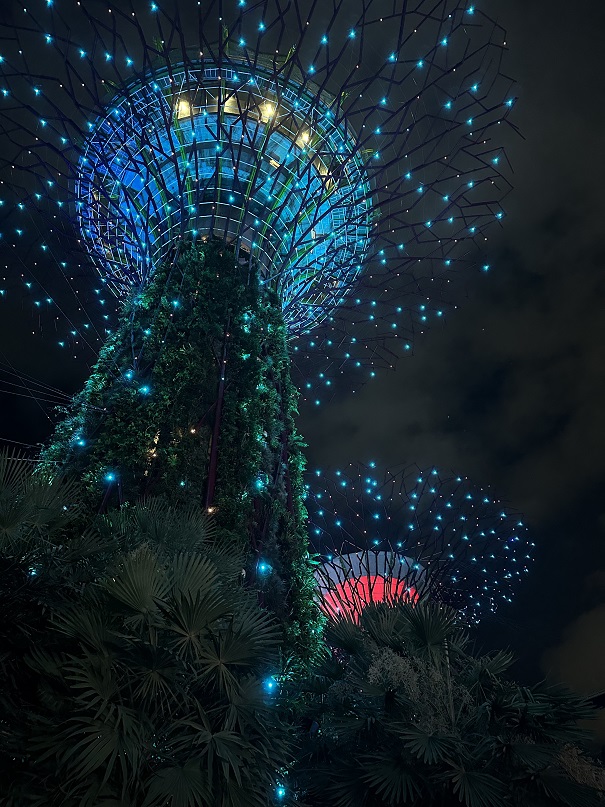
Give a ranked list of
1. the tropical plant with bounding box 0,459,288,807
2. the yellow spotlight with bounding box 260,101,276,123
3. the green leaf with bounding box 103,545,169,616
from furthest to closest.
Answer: the yellow spotlight with bounding box 260,101,276,123 → the green leaf with bounding box 103,545,169,616 → the tropical plant with bounding box 0,459,288,807

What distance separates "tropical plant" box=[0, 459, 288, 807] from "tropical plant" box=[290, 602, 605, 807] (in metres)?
0.96

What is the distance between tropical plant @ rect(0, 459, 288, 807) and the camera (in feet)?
10.1

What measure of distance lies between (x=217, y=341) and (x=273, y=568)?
415 centimetres

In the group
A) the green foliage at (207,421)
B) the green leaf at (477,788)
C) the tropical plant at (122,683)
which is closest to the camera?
Answer: the tropical plant at (122,683)

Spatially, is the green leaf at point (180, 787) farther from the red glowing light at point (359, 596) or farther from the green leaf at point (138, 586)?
the red glowing light at point (359, 596)

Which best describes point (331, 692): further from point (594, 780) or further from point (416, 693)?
point (594, 780)

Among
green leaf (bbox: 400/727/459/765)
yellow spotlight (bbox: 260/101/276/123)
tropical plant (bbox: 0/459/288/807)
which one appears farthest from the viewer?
yellow spotlight (bbox: 260/101/276/123)

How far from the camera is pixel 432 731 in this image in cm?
409

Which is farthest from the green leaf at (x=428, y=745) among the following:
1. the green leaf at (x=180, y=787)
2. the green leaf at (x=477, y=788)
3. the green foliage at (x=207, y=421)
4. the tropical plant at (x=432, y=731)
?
the green foliage at (x=207, y=421)

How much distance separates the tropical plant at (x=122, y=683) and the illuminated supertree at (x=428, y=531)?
8.77 meters

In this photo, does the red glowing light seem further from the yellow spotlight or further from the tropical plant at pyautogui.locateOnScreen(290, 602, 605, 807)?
the yellow spotlight

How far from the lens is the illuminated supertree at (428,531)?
1309cm

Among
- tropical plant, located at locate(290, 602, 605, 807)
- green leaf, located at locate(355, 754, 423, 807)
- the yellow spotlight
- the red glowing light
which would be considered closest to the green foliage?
the red glowing light

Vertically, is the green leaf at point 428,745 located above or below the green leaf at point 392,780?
above
